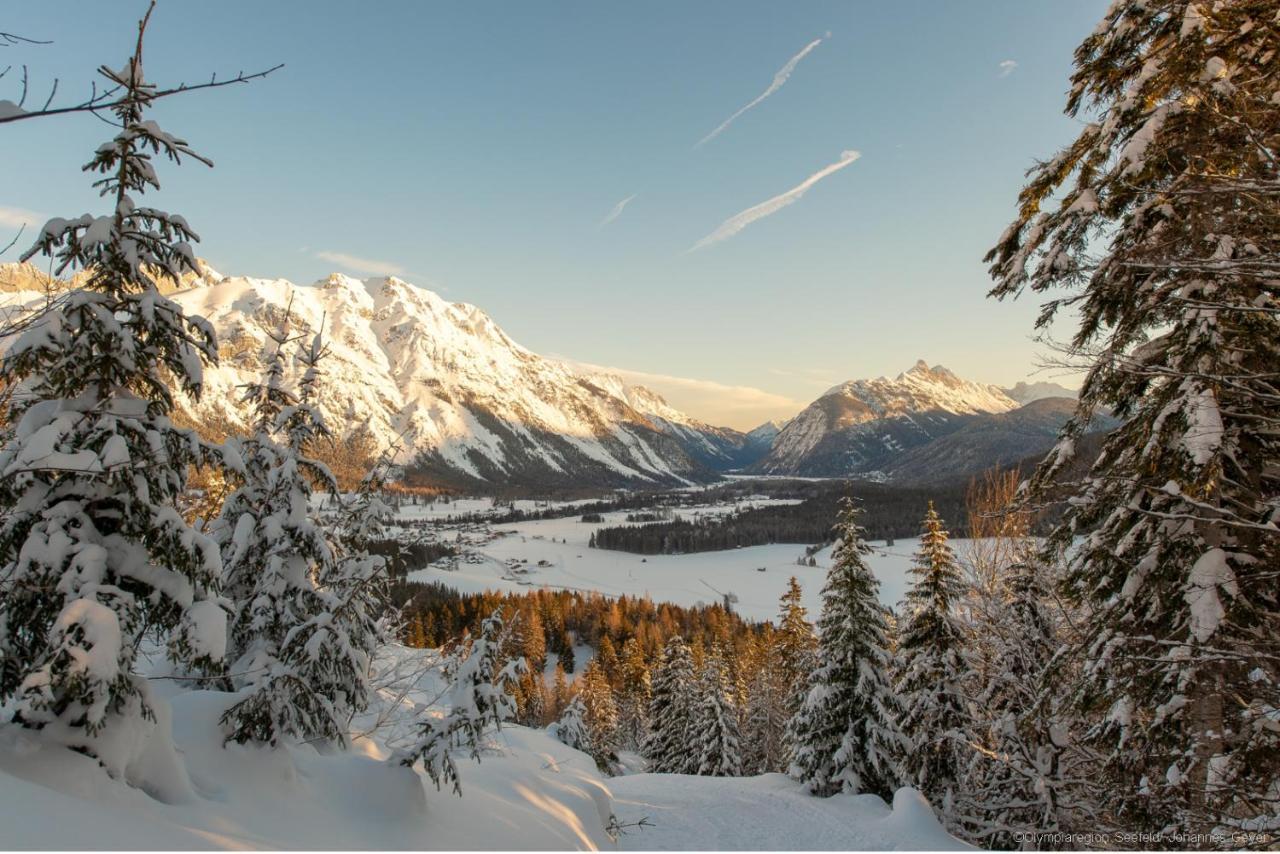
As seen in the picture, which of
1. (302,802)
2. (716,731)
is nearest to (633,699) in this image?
(716,731)

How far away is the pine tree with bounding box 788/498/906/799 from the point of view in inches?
688

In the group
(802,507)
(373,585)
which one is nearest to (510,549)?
(802,507)

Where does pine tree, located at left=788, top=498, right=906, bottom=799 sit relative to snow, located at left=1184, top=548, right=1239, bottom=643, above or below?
below

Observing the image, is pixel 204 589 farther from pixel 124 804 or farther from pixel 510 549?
pixel 510 549

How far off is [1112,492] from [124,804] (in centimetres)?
948

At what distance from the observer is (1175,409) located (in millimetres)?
5410

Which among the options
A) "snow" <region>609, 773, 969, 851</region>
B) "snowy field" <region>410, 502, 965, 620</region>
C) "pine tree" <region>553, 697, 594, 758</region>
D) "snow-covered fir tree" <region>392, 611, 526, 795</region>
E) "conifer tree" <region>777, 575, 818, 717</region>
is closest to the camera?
"snow-covered fir tree" <region>392, 611, 526, 795</region>

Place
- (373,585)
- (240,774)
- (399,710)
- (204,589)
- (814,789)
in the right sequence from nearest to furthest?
(204,589)
(240,774)
(373,585)
(399,710)
(814,789)

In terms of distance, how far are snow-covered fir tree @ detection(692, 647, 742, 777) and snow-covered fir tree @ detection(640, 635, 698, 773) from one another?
2871 mm

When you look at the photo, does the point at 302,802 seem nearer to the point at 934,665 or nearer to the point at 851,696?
the point at 934,665

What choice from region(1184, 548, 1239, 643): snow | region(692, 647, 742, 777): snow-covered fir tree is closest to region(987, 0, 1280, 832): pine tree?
region(1184, 548, 1239, 643): snow

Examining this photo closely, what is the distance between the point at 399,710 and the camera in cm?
1413

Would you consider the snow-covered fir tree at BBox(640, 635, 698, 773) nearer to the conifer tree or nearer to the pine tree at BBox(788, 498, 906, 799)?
the conifer tree

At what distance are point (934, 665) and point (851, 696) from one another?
3.02 metres
